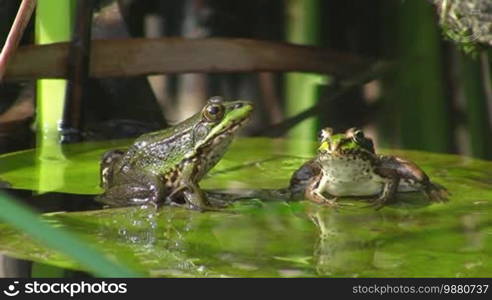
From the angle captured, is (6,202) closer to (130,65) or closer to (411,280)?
(411,280)

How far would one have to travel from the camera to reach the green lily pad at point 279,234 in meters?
2.91

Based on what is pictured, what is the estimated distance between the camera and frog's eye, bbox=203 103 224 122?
3.92 m

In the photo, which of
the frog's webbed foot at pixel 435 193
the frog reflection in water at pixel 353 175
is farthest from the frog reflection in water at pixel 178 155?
the frog's webbed foot at pixel 435 193

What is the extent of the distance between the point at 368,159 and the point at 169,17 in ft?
6.87

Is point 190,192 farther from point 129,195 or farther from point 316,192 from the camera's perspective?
point 316,192

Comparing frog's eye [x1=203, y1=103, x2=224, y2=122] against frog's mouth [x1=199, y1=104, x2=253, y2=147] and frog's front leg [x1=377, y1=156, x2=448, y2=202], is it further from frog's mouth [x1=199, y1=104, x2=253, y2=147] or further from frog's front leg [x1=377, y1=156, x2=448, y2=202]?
frog's front leg [x1=377, y1=156, x2=448, y2=202]

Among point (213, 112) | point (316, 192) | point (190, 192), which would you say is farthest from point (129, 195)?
point (316, 192)

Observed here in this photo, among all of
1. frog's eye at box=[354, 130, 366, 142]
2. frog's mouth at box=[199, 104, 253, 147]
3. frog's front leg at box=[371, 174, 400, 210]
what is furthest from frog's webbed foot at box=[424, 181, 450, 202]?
frog's mouth at box=[199, 104, 253, 147]

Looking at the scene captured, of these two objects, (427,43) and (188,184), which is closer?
(188,184)

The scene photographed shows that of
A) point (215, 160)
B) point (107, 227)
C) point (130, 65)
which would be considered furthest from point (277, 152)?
point (107, 227)

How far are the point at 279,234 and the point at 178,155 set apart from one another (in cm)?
75

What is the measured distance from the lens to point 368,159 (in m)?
3.87

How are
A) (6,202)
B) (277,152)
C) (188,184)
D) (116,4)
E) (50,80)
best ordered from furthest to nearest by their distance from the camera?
(116,4) → (50,80) → (277,152) → (188,184) → (6,202)

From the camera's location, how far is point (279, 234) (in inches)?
129
